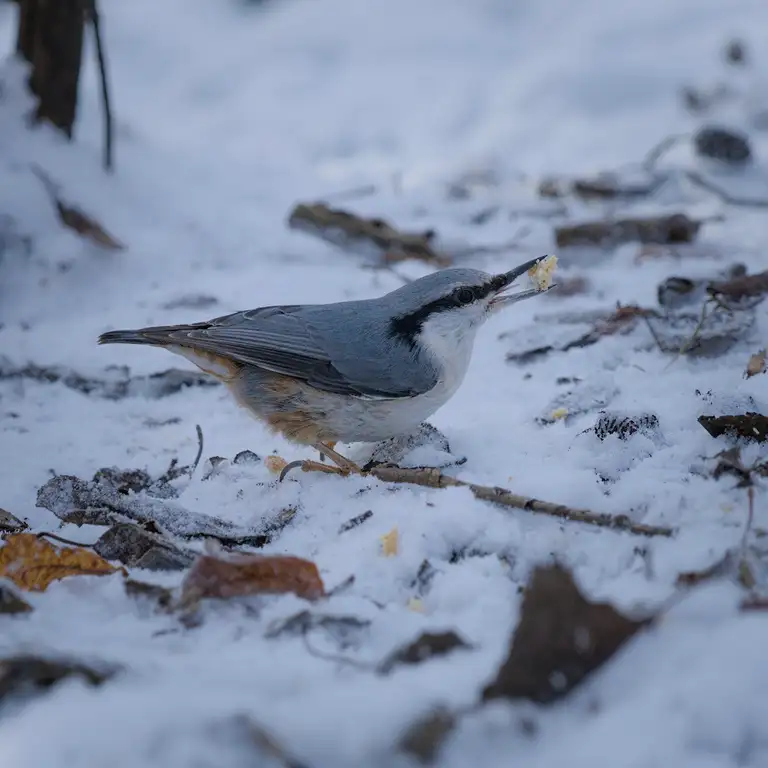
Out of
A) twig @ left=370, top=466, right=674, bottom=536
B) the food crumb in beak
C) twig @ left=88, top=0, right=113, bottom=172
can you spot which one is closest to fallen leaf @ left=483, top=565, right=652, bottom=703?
twig @ left=370, top=466, right=674, bottom=536

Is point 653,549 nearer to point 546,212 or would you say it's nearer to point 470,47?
point 546,212

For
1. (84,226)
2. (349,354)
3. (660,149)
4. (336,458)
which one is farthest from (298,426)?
(660,149)

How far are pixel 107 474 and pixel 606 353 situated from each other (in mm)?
1575

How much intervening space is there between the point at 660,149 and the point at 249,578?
176 inches

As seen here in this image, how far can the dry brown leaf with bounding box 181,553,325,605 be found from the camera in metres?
1.74

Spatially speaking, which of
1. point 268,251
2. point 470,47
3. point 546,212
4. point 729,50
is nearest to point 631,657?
point 268,251

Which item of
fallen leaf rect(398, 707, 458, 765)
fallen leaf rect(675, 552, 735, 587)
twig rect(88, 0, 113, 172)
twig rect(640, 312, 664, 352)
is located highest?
twig rect(88, 0, 113, 172)

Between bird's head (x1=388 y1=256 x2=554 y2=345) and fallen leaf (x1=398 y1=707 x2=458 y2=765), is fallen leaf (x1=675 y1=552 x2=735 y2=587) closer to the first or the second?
fallen leaf (x1=398 y1=707 x2=458 y2=765)

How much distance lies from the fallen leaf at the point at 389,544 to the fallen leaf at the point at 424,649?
1.32 feet

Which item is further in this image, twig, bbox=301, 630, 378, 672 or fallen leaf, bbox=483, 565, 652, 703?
twig, bbox=301, 630, 378, 672

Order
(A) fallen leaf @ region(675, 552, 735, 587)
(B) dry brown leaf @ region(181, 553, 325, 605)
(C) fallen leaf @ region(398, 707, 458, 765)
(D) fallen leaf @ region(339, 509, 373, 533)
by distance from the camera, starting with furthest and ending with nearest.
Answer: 1. (D) fallen leaf @ region(339, 509, 373, 533)
2. (B) dry brown leaf @ region(181, 553, 325, 605)
3. (A) fallen leaf @ region(675, 552, 735, 587)
4. (C) fallen leaf @ region(398, 707, 458, 765)

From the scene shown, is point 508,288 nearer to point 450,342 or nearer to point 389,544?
point 450,342

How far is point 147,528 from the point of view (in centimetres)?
216

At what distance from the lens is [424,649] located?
149cm
